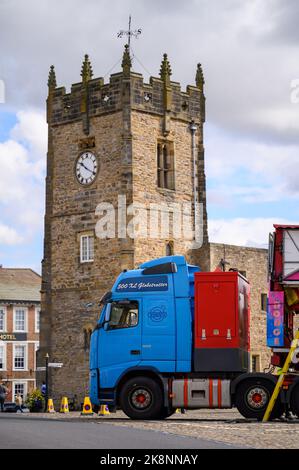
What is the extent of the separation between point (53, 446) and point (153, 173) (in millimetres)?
35472

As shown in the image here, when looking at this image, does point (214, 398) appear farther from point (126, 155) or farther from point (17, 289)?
point (17, 289)

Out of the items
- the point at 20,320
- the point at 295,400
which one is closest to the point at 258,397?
the point at 295,400

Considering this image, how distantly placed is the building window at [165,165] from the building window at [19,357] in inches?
1313

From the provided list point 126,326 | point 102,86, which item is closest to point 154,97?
point 102,86

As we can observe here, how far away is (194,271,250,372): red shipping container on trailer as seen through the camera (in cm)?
2669

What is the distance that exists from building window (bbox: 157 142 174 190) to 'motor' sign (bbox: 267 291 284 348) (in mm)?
26082

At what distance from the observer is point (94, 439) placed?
1816 cm

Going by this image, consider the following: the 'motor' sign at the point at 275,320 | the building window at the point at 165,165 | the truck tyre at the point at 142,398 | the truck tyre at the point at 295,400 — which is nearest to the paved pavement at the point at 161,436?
the truck tyre at the point at 295,400

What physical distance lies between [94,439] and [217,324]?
902 centimetres

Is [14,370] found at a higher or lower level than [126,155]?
lower

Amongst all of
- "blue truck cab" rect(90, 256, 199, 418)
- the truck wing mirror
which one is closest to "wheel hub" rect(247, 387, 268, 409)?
"blue truck cab" rect(90, 256, 199, 418)

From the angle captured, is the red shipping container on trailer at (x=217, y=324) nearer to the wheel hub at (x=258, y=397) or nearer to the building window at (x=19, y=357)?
the wheel hub at (x=258, y=397)

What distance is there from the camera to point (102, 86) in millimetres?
51938

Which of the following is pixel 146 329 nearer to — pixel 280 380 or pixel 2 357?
pixel 280 380
